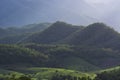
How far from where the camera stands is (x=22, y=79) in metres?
148

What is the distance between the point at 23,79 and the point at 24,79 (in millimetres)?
414

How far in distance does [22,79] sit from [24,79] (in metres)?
0.72

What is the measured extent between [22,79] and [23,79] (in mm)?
538

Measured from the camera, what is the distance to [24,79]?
14825 cm

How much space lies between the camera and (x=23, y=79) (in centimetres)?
14800
